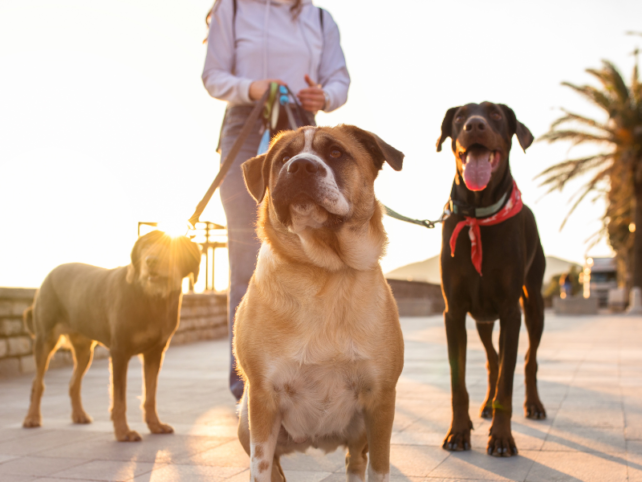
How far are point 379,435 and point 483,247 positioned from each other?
63.6 inches

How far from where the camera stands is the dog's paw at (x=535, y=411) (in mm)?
4281

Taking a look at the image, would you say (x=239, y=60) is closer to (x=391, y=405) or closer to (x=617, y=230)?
(x=391, y=405)

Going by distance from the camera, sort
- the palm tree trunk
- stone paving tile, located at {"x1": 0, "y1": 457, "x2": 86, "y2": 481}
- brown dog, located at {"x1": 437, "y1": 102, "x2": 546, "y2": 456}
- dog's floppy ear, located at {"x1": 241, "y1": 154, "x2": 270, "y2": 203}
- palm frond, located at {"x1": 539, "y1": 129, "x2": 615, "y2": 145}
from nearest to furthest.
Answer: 1. dog's floppy ear, located at {"x1": 241, "y1": 154, "x2": 270, "y2": 203}
2. stone paving tile, located at {"x1": 0, "y1": 457, "x2": 86, "y2": 481}
3. brown dog, located at {"x1": 437, "y1": 102, "x2": 546, "y2": 456}
4. palm frond, located at {"x1": 539, "y1": 129, "x2": 615, "y2": 145}
5. the palm tree trunk

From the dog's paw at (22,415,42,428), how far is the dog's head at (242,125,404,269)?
272 cm

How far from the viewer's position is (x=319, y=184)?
8.13 ft

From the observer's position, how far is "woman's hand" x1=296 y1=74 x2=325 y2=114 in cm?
410

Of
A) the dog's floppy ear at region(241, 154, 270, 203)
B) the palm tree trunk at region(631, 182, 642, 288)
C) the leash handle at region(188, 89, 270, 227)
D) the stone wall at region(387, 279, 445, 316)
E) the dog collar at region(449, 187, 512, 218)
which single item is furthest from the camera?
the palm tree trunk at region(631, 182, 642, 288)

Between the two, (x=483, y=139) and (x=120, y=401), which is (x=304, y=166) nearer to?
(x=483, y=139)

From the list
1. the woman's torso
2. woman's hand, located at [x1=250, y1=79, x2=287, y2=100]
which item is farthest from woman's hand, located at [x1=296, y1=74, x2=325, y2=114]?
the woman's torso

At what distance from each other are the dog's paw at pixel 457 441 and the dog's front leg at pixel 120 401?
1.87 m

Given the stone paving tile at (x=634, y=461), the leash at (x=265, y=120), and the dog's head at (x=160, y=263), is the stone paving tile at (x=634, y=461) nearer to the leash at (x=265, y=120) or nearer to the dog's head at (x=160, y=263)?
the leash at (x=265, y=120)

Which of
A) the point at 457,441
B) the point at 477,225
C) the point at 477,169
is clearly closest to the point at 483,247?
the point at 477,225

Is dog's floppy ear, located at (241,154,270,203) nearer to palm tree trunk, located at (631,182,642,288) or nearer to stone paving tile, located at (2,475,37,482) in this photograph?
stone paving tile, located at (2,475,37,482)

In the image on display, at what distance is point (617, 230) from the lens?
37281mm
